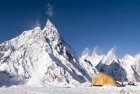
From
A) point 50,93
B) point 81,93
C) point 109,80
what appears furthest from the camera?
point 109,80

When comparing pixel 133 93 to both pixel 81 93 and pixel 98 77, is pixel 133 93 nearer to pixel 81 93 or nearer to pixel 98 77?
pixel 81 93

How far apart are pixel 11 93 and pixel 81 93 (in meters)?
8.30

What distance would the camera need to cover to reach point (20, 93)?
3412 centimetres

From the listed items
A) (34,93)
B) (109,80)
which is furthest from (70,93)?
(109,80)

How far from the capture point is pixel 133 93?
120 ft

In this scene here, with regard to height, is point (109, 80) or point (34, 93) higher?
point (109, 80)

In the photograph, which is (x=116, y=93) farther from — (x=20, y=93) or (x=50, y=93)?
(x=20, y=93)

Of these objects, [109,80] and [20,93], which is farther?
[109,80]

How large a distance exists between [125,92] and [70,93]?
5.97 meters

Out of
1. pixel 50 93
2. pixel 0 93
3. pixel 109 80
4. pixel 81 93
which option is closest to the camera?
pixel 0 93

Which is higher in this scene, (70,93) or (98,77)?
(98,77)

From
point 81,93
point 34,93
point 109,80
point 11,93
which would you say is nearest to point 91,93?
point 81,93

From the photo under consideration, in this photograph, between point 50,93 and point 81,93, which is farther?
point 81,93

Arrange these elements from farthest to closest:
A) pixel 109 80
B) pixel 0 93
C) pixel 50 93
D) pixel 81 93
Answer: pixel 109 80
pixel 81 93
pixel 50 93
pixel 0 93
